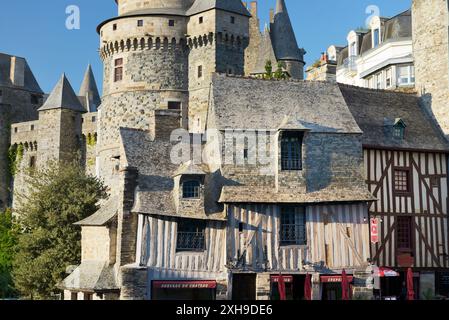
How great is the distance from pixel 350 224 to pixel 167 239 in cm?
561

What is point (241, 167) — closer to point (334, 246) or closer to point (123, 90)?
point (334, 246)

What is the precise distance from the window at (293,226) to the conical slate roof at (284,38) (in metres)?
24.9

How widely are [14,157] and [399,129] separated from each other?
35.3m

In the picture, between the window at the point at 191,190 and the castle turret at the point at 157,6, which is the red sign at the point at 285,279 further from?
the castle turret at the point at 157,6

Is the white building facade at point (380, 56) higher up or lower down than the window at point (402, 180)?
higher up

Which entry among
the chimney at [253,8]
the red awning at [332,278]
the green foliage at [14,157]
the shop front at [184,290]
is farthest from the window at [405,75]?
the green foliage at [14,157]

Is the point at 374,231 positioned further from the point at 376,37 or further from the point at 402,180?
the point at 376,37

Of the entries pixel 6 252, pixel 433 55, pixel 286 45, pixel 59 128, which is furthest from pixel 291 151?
pixel 59 128

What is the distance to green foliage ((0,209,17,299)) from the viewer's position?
32.0 meters

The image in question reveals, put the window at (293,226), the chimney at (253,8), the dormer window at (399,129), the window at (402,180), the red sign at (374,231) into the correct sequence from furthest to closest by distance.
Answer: the chimney at (253,8) → the dormer window at (399,129) → the window at (402,180) → the red sign at (374,231) → the window at (293,226)

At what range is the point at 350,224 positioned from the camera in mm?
22156

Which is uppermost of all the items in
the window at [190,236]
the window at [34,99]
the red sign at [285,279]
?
the window at [34,99]

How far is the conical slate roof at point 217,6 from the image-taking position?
38.2 meters
